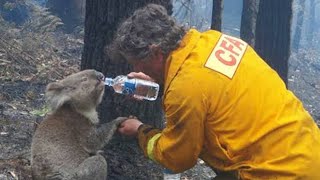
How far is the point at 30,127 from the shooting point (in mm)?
7398

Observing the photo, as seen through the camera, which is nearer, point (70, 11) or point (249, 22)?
point (249, 22)

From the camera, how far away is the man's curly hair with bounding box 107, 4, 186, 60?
3811mm

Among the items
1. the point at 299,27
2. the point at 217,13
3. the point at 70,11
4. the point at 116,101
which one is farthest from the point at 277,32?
the point at 299,27

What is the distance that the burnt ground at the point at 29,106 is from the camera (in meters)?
5.52

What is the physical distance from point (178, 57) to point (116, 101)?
1.84 meters

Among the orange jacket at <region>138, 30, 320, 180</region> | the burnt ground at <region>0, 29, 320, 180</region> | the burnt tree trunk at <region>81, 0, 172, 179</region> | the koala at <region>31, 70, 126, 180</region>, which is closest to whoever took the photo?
the orange jacket at <region>138, 30, 320, 180</region>

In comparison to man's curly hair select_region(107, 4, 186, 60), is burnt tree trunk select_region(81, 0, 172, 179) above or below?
below

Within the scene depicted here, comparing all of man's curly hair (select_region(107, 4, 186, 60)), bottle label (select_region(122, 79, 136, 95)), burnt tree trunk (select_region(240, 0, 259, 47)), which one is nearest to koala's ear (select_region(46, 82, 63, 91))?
bottle label (select_region(122, 79, 136, 95))

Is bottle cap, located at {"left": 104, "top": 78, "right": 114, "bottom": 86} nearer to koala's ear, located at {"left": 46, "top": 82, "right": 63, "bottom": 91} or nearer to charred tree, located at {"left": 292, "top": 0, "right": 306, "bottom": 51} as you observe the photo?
koala's ear, located at {"left": 46, "top": 82, "right": 63, "bottom": 91}

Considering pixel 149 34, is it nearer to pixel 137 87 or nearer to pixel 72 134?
pixel 137 87

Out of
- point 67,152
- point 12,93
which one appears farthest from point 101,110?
point 12,93

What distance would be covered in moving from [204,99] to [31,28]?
1182 cm

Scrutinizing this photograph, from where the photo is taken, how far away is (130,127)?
4.61 meters

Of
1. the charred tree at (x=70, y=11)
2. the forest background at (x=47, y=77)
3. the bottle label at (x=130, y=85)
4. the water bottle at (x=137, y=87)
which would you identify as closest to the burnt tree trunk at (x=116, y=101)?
the forest background at (x=47, y=77)
